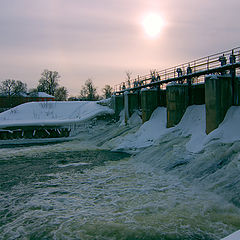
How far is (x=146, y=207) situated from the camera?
9.64 meters

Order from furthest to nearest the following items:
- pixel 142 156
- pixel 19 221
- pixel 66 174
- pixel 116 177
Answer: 1. pixel 142 156
2. pixel 66 174
3. pixel 116 177
4. pixel 19 221

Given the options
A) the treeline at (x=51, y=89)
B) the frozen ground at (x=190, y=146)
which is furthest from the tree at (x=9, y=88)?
the frozen ground at (x=190, y=146)

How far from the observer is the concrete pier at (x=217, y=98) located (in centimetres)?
1616

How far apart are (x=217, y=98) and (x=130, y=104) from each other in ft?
52.3

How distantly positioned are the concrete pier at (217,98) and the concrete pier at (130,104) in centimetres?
1482

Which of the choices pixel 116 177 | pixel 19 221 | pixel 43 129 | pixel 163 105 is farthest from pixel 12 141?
pixel 19 221

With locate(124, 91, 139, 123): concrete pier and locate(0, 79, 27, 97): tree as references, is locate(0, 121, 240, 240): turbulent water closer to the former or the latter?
locate(124, 91, 139, 123): concrete pier

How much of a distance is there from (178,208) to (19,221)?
18.6ft

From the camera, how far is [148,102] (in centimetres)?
2597

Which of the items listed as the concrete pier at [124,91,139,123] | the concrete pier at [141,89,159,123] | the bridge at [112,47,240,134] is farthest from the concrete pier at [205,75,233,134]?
the concrete pier at [124,91,139,123]

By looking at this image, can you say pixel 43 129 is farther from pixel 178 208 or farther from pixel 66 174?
pixel 178 208

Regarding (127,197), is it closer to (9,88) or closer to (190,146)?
(190,146)

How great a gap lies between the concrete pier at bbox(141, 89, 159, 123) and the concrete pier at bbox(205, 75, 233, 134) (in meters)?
9.28

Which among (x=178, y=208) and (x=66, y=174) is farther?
(x=66, y=174)
